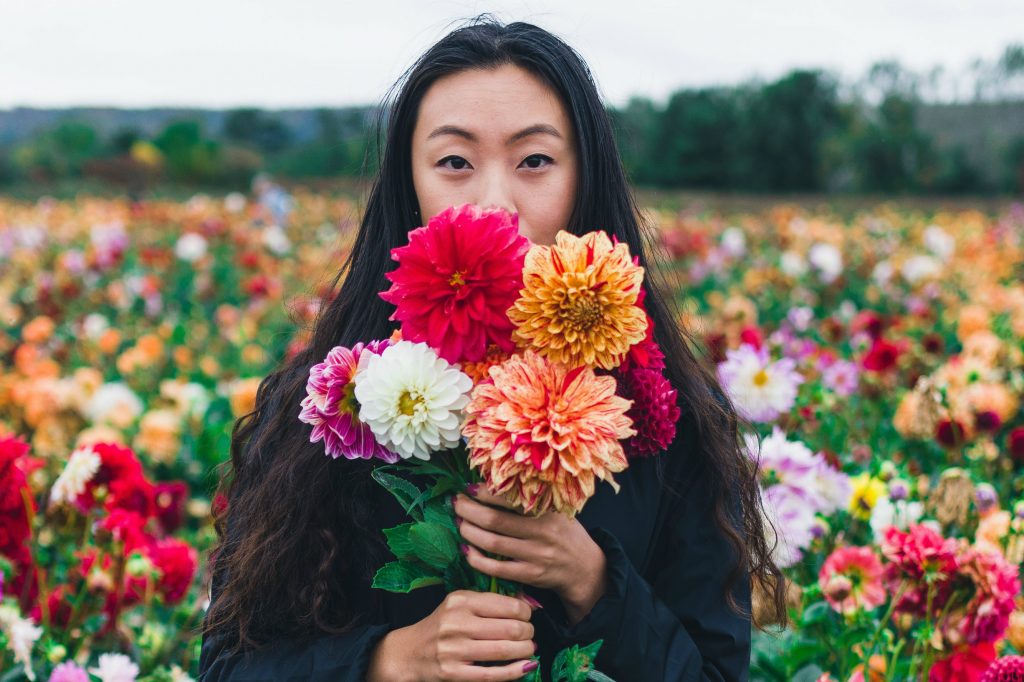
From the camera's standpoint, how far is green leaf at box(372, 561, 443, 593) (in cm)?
94

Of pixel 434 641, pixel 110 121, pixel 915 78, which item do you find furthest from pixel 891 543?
pixel 110 121

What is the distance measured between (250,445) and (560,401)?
2.44 ft

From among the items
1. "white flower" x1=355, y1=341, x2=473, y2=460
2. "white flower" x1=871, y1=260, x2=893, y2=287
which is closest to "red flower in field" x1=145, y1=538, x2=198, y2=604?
"white flower" x1=355, y1=341, x2=473, y2=460

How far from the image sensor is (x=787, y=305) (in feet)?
19.7

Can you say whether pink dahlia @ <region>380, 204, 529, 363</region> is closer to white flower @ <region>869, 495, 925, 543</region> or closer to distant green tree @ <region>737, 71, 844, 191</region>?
white flower @ <region>869, 495, 925, 543</region>

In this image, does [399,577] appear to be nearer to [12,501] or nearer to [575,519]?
[575,519]

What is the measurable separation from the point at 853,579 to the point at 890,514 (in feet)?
0.99

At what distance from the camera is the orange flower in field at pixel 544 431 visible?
0.76 metres

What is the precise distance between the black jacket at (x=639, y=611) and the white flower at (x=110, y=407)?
2233 millimetres

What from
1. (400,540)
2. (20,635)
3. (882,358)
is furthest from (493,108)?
(882,358)

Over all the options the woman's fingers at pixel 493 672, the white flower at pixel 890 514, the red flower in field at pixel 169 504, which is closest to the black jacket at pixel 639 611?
the woman's fingers at pixel 493 672

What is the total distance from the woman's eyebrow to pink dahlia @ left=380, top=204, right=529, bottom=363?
0.41 m

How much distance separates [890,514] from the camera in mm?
1854

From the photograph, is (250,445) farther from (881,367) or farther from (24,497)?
(881,367)
